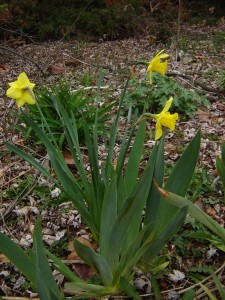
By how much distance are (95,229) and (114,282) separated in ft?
0.82

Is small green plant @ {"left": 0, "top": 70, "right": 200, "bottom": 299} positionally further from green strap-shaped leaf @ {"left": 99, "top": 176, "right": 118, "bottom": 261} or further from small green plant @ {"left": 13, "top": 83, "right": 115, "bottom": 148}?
small green plant @ {"left": 13, "top": 83, "right": 115, "bottom": 148}

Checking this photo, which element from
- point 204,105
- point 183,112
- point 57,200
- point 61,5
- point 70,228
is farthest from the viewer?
point 61,5

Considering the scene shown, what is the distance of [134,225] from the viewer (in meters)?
1.47

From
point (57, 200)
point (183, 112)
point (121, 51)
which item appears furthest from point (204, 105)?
point (121, 51)

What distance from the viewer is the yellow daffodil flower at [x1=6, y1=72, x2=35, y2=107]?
1.42 meters

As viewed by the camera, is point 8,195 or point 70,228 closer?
point 70,228

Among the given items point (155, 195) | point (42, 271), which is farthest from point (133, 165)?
point (42, 271)

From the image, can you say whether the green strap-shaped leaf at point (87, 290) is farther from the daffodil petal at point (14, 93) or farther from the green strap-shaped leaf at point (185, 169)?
the daffodil petal at point (14, 93)

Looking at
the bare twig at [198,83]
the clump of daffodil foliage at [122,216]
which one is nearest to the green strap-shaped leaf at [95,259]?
the clump of daffodil foliage at [122,216]

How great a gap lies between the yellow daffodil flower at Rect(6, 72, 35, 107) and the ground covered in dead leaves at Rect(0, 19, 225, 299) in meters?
0.71

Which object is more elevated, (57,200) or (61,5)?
(61,5)

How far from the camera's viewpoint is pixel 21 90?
1.44 metres

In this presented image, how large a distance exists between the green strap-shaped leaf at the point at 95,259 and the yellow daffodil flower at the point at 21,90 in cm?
60

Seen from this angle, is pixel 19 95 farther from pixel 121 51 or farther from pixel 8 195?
pixel 121 51
